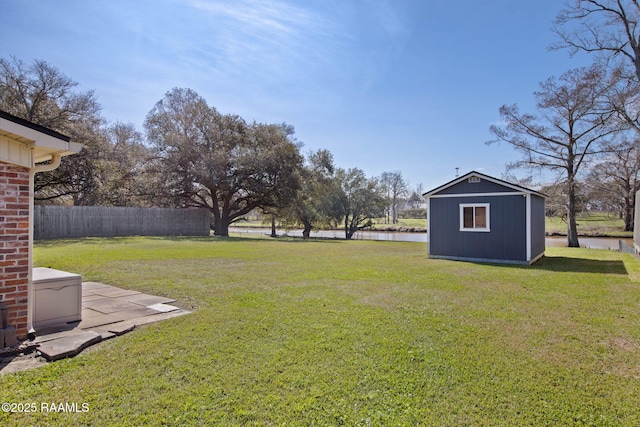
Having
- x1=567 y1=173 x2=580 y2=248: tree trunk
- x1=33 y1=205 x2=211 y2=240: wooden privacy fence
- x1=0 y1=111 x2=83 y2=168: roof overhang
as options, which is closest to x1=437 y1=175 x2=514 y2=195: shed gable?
x1=0 y1=111 x2=83 y2=168: roof overhang

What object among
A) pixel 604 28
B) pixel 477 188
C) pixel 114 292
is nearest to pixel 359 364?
pixel 114 292

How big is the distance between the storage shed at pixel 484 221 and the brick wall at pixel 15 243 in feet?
35.4

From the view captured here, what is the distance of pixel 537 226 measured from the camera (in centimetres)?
1198

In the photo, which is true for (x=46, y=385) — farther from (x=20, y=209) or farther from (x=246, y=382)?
(x=20, y=209)

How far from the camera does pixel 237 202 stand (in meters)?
23.8

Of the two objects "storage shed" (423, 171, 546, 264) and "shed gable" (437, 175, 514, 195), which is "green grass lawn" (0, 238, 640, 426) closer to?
"storage shed" (423, 171, 546, 264)

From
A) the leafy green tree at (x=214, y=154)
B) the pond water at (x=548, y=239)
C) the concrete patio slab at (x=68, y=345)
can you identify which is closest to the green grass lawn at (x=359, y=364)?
the concrete patio slab at (x=68, y=345)

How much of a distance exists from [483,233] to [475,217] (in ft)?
1.85

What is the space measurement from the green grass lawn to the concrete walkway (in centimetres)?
21

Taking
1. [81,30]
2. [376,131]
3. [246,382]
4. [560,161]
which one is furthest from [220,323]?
[560,161]

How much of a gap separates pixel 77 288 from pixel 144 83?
30.7 feet

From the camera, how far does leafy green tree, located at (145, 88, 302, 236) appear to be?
2142cm

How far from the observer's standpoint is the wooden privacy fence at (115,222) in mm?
16891

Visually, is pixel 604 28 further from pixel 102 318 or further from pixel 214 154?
pixel 214 154
